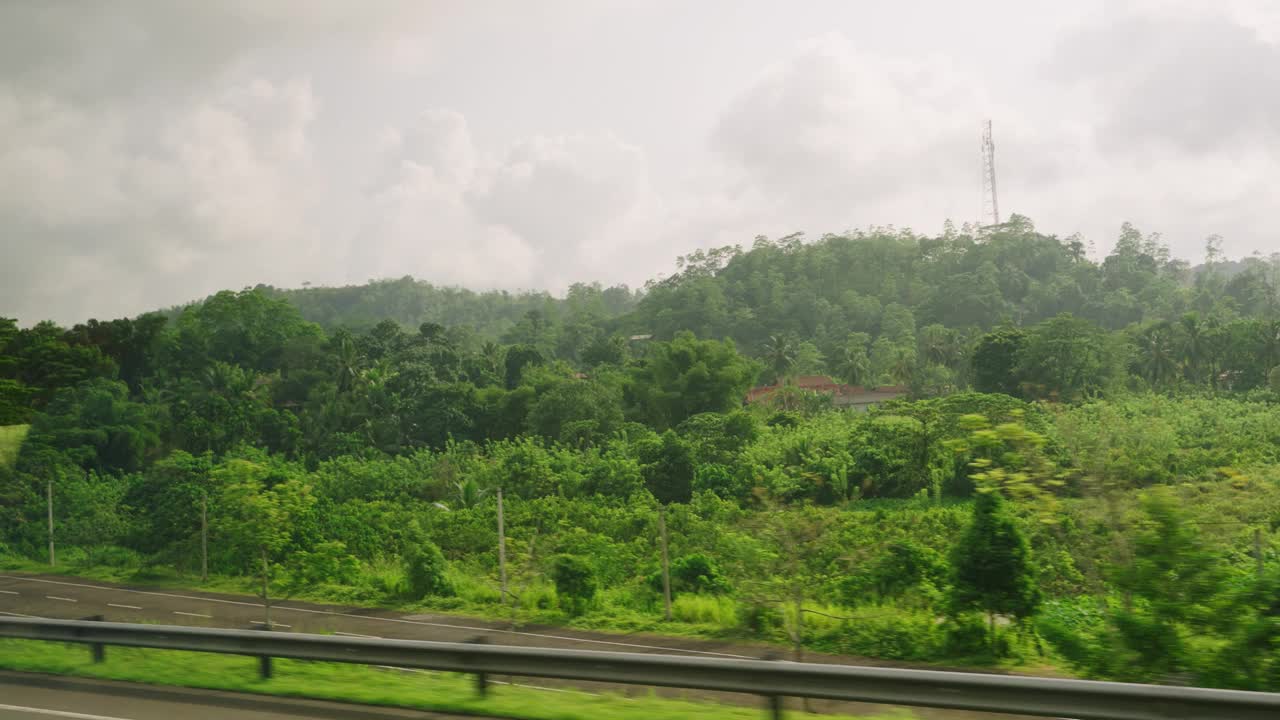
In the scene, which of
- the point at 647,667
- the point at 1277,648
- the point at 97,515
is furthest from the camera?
the point at 97,515

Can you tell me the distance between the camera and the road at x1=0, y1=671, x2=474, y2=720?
498 centimetres

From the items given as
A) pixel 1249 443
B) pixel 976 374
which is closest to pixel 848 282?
pixel 976 374

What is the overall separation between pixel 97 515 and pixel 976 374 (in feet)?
118

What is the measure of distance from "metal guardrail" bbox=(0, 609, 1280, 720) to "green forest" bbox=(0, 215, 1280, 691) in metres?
1.76

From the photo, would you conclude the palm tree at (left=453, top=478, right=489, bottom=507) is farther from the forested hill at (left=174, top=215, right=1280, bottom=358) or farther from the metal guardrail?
the forested hill at (left=174, top=215, right=1280, bottom=358)

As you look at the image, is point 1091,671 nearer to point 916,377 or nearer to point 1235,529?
point 1235,529

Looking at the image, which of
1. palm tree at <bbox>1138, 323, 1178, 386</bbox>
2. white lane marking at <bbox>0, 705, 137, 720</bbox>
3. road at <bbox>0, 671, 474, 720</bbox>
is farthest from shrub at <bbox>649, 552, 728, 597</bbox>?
palm tree at <bbox>1138, 323, 1178, 386</bbox>

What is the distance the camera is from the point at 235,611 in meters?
18.6

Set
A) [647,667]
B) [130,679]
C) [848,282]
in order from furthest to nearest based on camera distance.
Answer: [848,282] < [130,679] < [647,667]

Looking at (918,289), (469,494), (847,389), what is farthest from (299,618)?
(918,289)

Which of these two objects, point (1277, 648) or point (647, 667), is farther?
point (1277, 648)

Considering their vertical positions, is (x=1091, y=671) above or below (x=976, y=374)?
below

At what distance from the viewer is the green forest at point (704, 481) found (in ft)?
23.6

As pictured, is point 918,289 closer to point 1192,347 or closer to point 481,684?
point 1192,347
